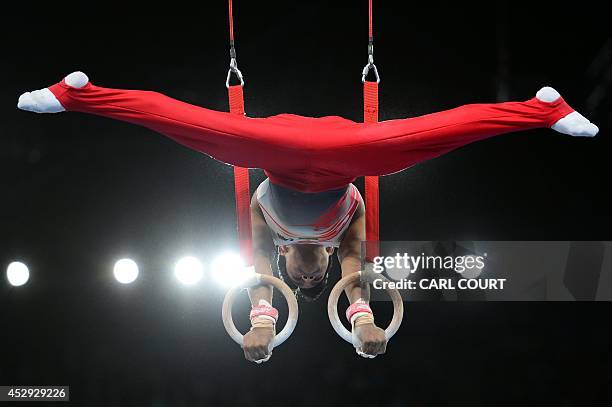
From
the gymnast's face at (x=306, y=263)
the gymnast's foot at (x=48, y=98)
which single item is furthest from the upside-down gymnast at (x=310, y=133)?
the gymnast's face at (x=306, y=263)

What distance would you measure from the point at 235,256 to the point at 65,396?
54.4 inches

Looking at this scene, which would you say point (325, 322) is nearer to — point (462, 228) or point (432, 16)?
point (462, 228)

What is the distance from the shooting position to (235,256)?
508cm

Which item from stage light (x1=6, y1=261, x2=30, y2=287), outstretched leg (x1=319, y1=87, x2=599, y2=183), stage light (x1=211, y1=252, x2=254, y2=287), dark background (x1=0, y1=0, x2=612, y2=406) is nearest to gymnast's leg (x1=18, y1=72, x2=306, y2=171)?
outstretched leg (x1=319, y1=87, x2=599, y2=183)

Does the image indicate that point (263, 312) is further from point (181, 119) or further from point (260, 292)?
point (181, 119)

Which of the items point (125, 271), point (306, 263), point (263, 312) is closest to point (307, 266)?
point (306, 263)

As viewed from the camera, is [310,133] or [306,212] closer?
[310,133]

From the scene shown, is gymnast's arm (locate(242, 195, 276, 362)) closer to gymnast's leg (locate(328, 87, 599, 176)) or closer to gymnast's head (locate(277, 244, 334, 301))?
gymnast's head (locate(277, 244, 334, 301))

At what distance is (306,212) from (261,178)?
1.18 m

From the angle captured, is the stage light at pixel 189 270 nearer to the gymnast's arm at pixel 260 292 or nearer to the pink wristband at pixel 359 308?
the gymnast's arm at pixel 260 292

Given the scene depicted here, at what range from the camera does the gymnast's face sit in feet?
12.7

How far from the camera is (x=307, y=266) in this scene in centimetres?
390

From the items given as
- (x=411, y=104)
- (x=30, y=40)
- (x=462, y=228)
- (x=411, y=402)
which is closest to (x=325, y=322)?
(x=411, y=402)

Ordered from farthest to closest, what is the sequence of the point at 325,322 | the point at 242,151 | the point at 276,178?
1. the point at 325,322
2. the point at 276,178
3. the point at 242,151
